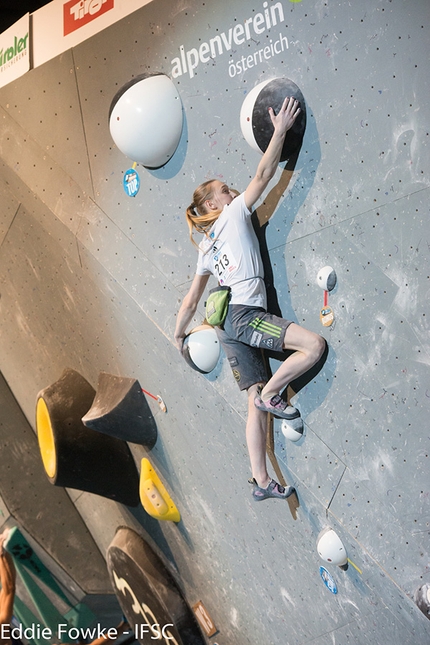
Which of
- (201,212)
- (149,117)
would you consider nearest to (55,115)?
(149,117)

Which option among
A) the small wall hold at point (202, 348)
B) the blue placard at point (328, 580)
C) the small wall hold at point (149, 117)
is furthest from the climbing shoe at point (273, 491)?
the small wall hold at point (149, 117)

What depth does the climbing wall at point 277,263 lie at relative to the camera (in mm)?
2303

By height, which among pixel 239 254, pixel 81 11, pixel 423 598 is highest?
pixel 81 11

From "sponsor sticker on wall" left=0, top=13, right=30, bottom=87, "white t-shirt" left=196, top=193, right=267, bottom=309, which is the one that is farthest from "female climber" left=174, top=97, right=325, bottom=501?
"sponsor sticker on wall" left=0, top=13, right=30, bottom=87

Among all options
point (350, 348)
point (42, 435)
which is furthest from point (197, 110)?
point (42, 435)

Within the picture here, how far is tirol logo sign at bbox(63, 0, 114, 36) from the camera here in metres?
2.97

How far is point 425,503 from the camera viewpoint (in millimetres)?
2408

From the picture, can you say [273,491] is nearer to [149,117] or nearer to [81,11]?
[149,117]

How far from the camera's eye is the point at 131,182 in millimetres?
3066

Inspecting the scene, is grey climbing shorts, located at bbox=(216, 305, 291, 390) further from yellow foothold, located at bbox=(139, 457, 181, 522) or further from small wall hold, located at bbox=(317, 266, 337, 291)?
yellow foothold, located at bbox=(139, 457, 181, 522)

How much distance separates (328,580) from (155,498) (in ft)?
4.03

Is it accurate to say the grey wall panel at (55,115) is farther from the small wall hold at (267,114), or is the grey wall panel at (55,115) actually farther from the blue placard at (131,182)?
the small wall hold at (267,114)

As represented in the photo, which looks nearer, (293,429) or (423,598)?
(423,598)

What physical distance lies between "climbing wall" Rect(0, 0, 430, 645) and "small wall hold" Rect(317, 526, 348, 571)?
0.03 meters
